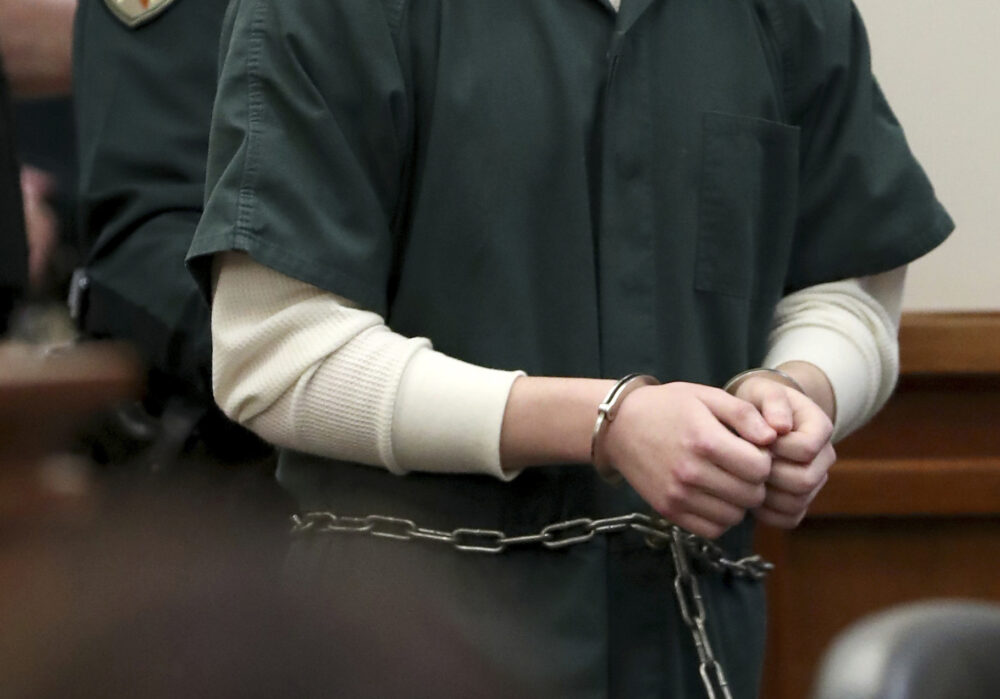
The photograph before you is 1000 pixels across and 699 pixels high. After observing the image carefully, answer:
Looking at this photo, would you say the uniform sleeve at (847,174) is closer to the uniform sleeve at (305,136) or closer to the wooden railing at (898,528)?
the uniform sleeve at (305,136)

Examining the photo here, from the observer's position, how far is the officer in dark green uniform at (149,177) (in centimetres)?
110

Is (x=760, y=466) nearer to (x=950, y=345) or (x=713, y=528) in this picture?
(x=713, y=528)

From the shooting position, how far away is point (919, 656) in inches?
18.8

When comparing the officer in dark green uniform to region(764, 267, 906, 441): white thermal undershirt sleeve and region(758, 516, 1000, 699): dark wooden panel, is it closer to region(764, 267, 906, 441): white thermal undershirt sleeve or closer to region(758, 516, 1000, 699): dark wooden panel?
region(764, 267, 906, 441): white thermal undershirt sleeve

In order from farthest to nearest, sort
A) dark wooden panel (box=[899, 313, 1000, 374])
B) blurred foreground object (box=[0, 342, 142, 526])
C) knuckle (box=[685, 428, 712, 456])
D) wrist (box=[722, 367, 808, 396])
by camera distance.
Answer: dark wooden panel (box=[899, 313, 1000, 374]) → wrist (box=[722, 367, 808, 396]) → knuckle (box=[685, 428, 712, 456]) → blurred foreground object (box=[0, 342, 142, 526])

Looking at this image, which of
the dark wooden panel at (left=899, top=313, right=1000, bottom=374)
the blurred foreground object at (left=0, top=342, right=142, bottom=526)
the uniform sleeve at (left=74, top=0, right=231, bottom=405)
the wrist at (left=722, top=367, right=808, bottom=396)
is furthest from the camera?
the dark wooden panel at (left=899, top=313, right=1000, bottom=374)

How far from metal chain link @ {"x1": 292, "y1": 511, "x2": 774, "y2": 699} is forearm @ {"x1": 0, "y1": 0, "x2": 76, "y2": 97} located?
1.85 ft

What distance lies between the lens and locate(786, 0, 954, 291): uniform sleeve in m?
0.95

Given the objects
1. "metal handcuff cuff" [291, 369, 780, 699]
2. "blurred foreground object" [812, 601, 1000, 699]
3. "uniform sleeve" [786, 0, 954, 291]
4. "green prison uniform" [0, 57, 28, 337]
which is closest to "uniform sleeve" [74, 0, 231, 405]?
"green prison uniform" [0, 57, 28, 337]

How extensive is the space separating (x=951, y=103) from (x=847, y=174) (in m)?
0.70

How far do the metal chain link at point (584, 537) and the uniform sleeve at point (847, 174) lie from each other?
251 millimetres

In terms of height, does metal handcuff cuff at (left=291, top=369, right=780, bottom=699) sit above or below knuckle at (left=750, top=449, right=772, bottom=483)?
below

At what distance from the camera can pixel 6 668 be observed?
267 millimetres

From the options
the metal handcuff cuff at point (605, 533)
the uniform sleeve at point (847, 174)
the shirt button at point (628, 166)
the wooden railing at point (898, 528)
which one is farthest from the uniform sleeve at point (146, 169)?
the wooden railing at point (898, 528)
